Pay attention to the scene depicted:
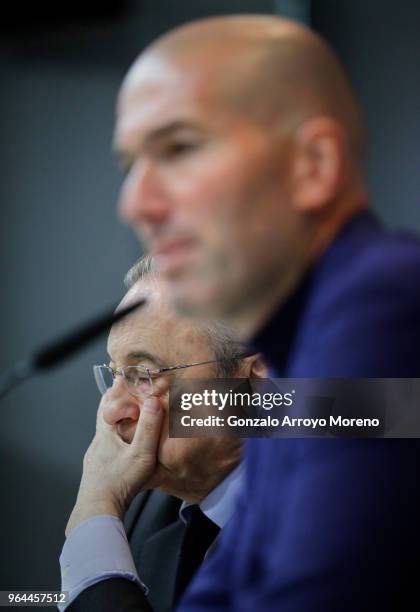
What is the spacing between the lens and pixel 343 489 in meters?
0.52

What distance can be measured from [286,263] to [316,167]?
0.21 feet

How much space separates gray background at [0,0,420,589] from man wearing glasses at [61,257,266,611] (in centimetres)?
53

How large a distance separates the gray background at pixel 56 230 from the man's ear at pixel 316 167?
1.13 meters

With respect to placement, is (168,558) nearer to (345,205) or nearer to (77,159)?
(345,205)

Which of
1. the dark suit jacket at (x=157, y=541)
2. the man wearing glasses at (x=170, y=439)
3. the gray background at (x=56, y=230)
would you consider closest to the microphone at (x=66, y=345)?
the man wearing glasses at (x=170, y=439)

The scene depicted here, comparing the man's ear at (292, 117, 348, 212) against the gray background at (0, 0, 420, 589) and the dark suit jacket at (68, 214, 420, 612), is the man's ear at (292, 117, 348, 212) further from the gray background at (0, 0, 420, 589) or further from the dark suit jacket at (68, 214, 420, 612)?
the gray background at (0, 0, 420, 589)

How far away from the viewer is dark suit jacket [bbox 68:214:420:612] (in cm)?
52

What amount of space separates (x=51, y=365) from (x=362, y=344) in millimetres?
198

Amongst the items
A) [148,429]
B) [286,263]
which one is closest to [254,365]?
[148,429]

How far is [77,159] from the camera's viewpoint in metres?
1.90

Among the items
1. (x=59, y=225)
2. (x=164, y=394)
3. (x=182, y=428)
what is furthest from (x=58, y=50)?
(x=182, y=428)

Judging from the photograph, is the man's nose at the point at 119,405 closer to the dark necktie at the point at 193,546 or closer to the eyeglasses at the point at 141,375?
the eyeglasses at the point at 141,375

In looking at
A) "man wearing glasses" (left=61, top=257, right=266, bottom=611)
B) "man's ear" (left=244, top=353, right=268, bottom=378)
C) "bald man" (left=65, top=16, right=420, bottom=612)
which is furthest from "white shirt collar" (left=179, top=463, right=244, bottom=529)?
"bald man" (left=65, top=16, right=420, bottom=612)

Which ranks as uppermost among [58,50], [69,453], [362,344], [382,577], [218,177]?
[58,50]
